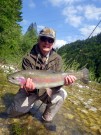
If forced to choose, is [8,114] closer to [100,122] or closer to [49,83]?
[49,83]

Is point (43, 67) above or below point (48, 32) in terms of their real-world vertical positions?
below

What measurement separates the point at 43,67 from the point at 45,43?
21.9 inches

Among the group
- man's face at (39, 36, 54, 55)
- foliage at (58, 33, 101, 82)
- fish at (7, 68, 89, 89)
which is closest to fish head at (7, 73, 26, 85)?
fish at (7, 68, 89, 89)

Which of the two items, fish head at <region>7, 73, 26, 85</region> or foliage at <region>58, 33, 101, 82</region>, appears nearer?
fish head at <region>7, 73, 26, 85</region>

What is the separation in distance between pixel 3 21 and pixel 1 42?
2.16m

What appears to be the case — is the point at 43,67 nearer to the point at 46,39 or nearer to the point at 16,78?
the point at 46,39

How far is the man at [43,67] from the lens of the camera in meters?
5.42

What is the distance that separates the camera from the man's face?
538cm

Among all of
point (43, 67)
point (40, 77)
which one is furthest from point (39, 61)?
point (40, 77)

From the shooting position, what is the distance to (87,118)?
683cm

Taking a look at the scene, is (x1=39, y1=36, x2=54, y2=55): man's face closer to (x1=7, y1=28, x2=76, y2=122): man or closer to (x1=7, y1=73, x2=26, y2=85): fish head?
(x1=7, y1=28, x2=76, y2=122): man

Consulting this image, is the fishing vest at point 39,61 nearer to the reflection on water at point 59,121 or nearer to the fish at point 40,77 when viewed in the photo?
the fish at point 40,77

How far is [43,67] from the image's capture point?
5668mm

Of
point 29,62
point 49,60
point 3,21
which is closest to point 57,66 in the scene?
point 49,60
